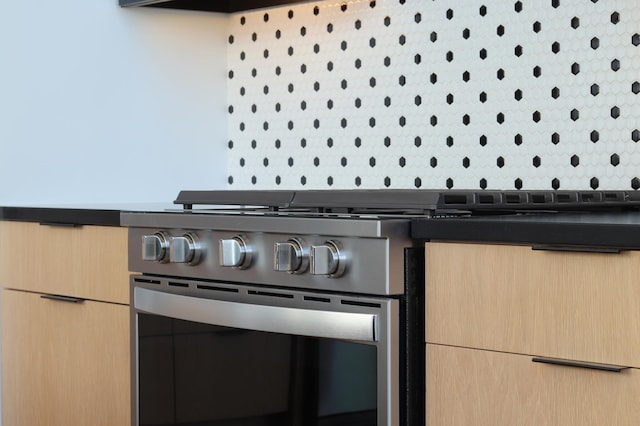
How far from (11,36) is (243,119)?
0.72m

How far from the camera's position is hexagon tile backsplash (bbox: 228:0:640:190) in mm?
2236

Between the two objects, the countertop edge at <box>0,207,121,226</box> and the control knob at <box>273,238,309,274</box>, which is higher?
the countertop edge at <box>0,207,121,226</box>

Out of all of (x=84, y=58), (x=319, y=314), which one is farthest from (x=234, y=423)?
(x=84, y=58)

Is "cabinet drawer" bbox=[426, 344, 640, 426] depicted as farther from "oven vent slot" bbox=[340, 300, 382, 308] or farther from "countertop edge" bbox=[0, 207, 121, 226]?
"countertop edge" bbox=[0, 207, 121, 226]

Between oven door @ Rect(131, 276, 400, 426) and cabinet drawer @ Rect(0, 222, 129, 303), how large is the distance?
5.4 inches

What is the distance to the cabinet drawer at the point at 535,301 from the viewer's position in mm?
1467

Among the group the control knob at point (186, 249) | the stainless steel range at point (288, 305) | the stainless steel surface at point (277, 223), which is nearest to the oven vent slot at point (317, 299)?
the stainless steel range at point (288, 305)

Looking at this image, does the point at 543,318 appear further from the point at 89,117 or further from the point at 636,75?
the point at 89,117

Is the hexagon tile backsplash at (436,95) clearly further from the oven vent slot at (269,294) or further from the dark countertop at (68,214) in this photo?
the oven vent slot at (269,294)

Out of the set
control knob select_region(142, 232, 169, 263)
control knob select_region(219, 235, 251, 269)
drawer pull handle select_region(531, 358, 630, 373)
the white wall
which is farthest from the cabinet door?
drawer pull handle select_region(531, 358, 630, 373)

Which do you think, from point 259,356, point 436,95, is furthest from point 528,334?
point 436,95

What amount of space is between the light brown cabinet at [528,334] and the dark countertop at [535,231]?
2 cm

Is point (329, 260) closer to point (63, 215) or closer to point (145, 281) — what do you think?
point (145, 281)

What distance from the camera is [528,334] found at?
5.16 ft
